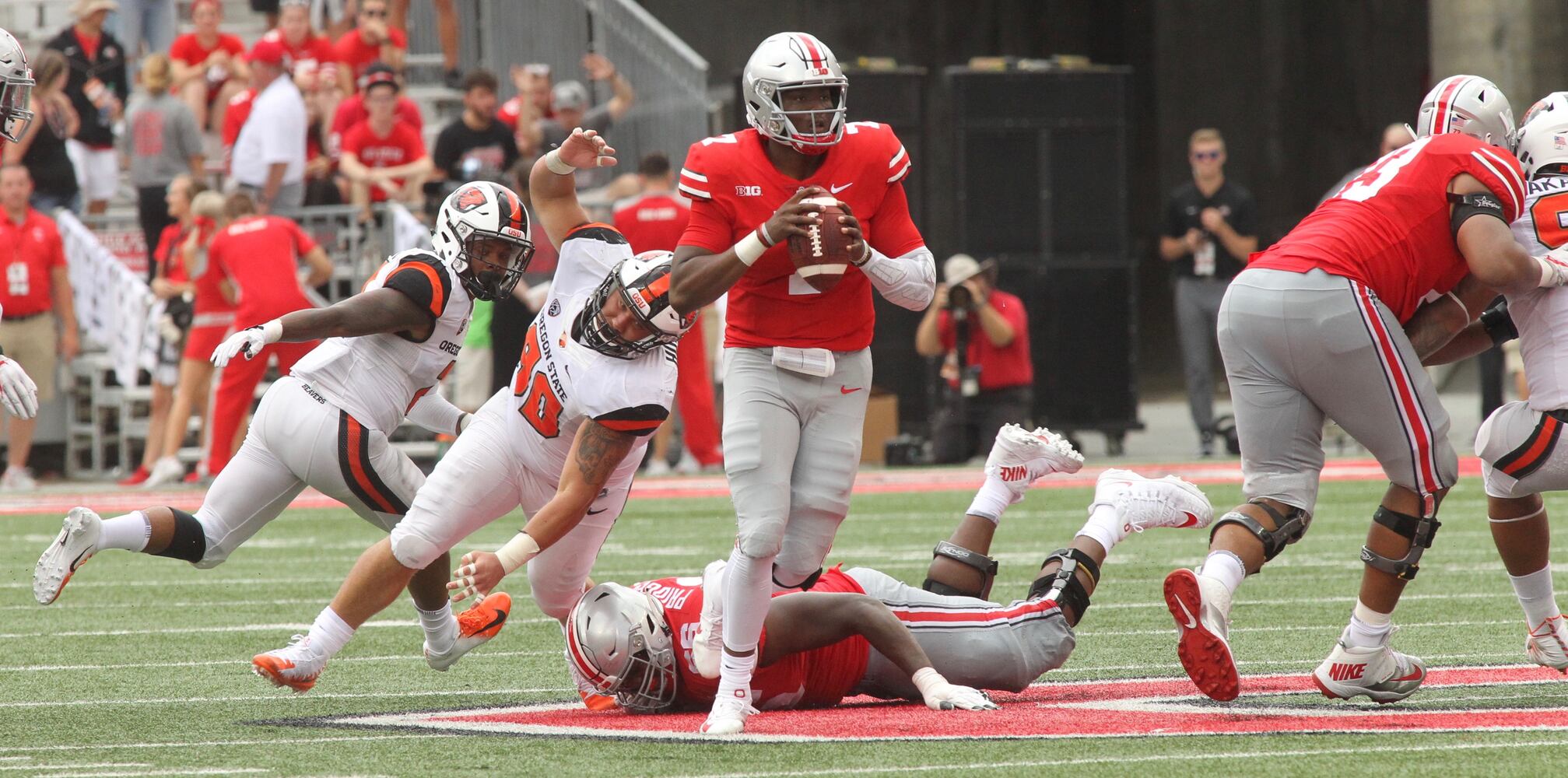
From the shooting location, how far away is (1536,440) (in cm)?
520

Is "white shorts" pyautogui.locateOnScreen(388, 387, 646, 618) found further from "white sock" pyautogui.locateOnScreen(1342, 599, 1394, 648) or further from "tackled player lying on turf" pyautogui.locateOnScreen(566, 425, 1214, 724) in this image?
"white sock" pyautogui.locateOnScreen(1342, 599, 1394, 648)

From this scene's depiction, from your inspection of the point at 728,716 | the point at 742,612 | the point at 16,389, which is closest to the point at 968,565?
the point at 742,612

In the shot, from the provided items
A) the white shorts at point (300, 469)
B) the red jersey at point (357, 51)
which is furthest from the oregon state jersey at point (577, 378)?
the red jersey at point (357, 51)

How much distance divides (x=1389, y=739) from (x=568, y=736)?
1.93 meters

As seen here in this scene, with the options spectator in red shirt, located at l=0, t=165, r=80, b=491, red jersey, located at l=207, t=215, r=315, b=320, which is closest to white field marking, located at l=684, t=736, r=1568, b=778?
red jersey, located at l=207, t=215, r=315, b=320

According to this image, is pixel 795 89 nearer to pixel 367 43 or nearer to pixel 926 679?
pixel 926 679

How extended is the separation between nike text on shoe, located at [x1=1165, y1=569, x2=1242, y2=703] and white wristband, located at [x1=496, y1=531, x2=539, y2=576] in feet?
5.21

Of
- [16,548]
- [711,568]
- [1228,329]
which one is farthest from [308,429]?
[16,548]

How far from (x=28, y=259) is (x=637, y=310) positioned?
965cm

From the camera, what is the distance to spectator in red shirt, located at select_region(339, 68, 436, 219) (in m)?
14.8

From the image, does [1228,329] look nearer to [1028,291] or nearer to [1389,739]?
[1389,739]

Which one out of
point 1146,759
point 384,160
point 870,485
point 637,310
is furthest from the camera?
point 384,160

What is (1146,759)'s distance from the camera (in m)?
4.31

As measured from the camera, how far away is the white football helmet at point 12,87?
5750mm
